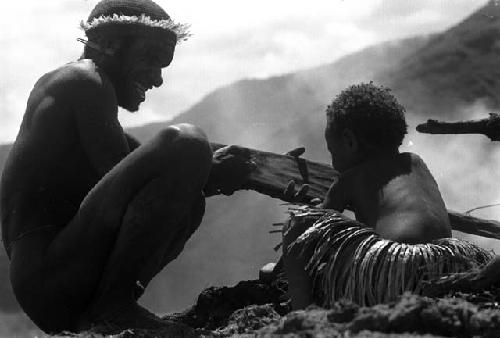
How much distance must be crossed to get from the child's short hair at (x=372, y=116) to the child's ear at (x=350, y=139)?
0.01 meters

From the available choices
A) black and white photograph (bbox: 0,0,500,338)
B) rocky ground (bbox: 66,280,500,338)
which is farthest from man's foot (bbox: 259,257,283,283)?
rocky ground (bbox: 66,280,500,338)

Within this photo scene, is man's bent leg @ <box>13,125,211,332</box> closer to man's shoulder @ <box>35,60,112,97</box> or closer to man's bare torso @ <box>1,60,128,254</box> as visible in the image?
man's bare torso @ <box>1,60,128,254</box>

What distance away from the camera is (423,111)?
1337 centimetres

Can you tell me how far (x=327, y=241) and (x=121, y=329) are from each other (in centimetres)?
78

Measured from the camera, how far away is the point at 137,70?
3.80 metres

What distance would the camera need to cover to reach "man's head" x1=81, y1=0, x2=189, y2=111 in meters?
3.80

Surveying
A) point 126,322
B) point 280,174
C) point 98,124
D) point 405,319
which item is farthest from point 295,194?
point 405,319

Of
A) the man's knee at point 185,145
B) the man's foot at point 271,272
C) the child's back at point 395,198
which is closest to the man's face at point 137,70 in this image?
the man's knee at point 185,145

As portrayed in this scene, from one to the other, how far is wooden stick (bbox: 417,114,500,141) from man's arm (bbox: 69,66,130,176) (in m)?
1.57

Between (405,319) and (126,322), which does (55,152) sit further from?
(405,319)

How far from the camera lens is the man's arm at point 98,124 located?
345 cm

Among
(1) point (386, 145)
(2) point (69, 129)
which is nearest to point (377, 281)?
(1) point (386, 145)

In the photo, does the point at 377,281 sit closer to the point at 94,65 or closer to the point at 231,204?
the point at 94,65

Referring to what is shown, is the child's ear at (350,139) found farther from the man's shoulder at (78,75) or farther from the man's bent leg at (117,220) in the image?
the man's shoulder at (78,75)
